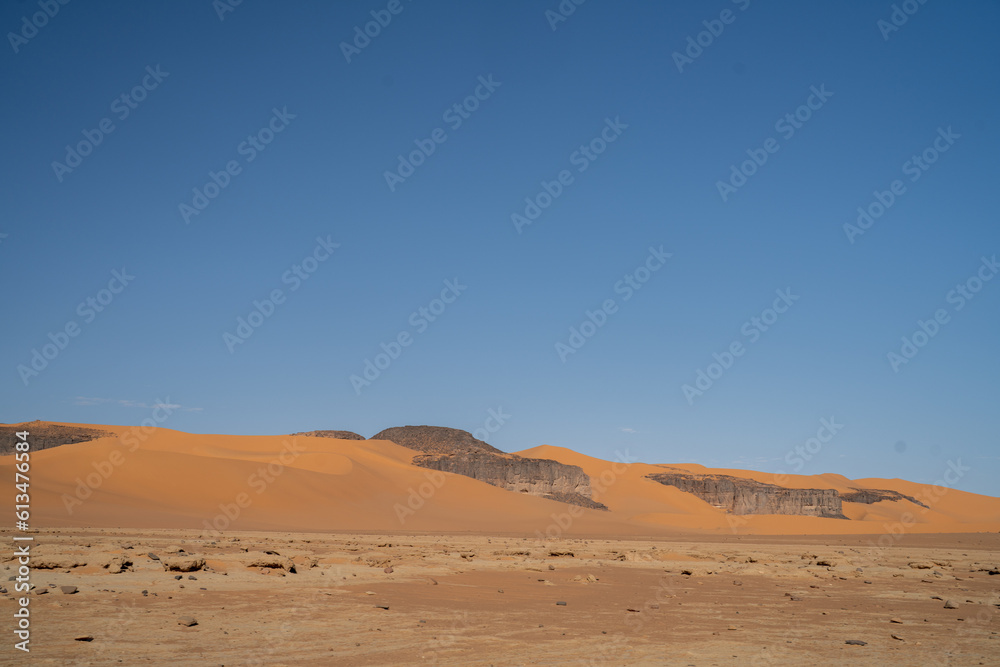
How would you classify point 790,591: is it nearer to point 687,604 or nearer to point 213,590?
point 687,604

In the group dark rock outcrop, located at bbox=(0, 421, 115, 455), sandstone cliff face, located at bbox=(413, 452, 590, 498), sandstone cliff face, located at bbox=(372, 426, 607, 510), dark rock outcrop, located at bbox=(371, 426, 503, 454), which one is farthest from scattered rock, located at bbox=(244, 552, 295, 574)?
dark rock outcrop, located at bbox=(371, 426, 503, 454)

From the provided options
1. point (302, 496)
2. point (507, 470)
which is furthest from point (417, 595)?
point (507, 470)

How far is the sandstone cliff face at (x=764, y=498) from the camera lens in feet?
215

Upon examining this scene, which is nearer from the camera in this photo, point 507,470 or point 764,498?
point 507,470

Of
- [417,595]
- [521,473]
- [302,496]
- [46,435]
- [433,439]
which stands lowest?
[417,595]

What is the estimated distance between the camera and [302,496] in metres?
39.4

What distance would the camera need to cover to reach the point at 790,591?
14070mm

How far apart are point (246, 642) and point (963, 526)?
A: 63.8 m

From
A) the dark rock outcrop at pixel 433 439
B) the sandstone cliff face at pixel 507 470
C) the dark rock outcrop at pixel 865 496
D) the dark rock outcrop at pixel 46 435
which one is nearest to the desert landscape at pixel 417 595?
the dark rock outcrop at pixel 46 435

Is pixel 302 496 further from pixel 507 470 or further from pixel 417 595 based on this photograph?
pixel 417 595

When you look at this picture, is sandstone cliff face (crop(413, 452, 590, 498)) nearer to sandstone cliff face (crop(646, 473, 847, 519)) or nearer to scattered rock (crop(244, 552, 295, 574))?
sandstone cliff face (crop(646, 473, 847, 519))

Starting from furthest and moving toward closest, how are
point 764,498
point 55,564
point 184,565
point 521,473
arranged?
point 764,498
point 521,473
point 184,565
point 55,564

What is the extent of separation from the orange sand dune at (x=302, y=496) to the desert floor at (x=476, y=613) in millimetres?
16548

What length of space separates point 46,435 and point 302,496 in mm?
24510
